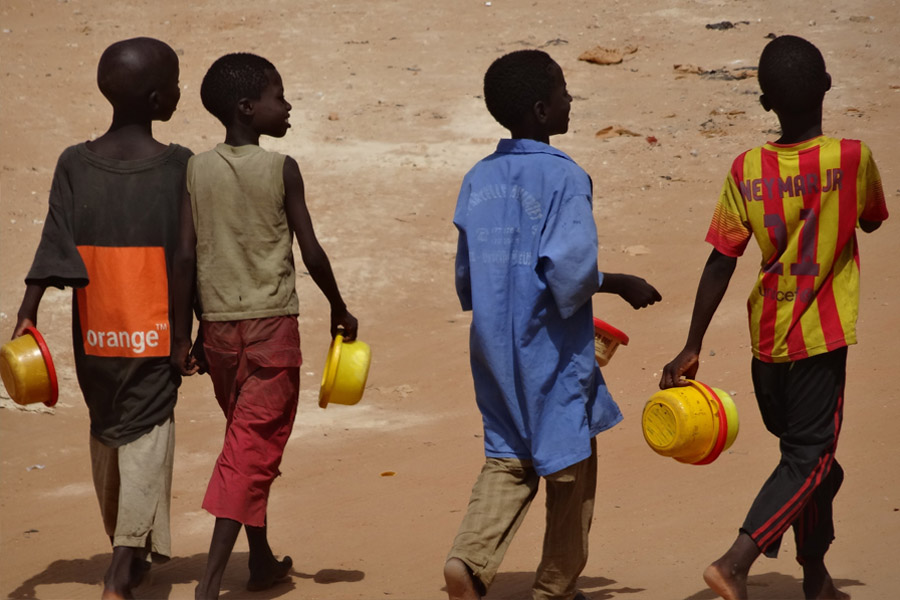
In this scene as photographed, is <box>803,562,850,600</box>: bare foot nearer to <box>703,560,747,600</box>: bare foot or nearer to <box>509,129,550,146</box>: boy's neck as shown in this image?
<box>703,560,747,600</box>: bare foot

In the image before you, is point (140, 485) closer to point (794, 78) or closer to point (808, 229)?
point (808, 229)

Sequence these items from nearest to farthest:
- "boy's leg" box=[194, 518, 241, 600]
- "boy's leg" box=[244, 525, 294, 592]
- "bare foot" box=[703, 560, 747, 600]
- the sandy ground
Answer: "bare foot" box=[703, 560, 747, 600]
"boy's leg" box=[194, 518, 241, 600]
"boy's leg" box=[244, 525, 294, 592]
the sandy ground

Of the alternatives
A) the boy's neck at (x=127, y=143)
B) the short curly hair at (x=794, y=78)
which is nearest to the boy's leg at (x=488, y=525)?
the short curly hair at (x=794, y=78)

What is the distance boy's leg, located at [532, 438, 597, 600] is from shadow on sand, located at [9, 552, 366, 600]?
97cm

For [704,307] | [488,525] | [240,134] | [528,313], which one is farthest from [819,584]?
[240,134]

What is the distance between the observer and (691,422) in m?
3.75

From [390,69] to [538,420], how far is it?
41.2 feet

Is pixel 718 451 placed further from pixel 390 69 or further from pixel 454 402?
pixel 390 69

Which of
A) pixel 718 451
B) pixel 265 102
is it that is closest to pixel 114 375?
pixel 265 102

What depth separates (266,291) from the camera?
415cm

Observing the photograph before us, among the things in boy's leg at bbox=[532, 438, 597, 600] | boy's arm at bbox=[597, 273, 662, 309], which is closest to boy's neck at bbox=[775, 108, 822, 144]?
boy's arm at bbox=[597, 273, 662, 309]

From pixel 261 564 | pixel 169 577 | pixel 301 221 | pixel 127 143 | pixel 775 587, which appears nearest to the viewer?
pixel 301 221

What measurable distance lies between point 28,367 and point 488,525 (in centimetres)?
174

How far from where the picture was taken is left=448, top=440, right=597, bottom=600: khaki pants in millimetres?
3693
